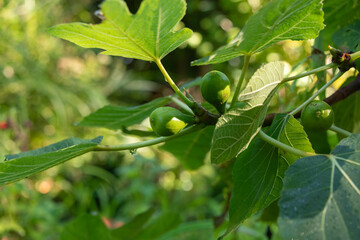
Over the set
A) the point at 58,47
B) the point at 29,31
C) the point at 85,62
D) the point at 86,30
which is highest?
the point at 86,30

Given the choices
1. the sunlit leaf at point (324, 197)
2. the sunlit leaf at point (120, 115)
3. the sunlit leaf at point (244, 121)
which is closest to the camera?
the sunlit leaf at point (324, 197)

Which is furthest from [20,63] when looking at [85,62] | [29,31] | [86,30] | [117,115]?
[86,30]

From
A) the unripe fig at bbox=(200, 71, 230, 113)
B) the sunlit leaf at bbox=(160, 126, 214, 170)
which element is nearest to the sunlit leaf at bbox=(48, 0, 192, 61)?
the unripe fig at bbox=(200, 71, 230, 113)

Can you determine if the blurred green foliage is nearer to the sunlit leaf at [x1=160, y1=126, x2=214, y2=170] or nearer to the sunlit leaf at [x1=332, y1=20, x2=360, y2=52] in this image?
the sunlit leaf at [x1=160, y1=126, x2=214, y2=170]

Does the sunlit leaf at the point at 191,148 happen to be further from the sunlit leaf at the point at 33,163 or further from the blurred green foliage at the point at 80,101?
the blurred green foliage at the point at 80,101

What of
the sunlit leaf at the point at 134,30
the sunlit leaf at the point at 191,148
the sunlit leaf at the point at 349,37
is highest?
the sunlit leaf at the point at 134,30

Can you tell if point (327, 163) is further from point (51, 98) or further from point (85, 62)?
point (85, 62)

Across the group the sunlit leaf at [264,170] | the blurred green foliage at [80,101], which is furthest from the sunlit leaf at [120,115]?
the blurred green foliage at [80,101]
